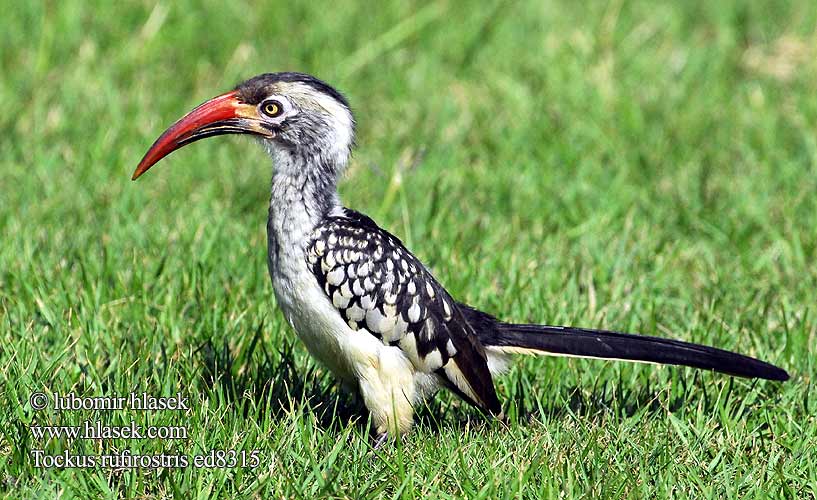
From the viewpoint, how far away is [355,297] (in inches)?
166

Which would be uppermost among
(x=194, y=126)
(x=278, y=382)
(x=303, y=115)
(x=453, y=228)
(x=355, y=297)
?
(x=303, y=115)

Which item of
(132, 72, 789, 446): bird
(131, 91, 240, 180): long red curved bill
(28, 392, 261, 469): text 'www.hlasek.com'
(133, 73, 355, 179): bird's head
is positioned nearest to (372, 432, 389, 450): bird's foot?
(132, 72, 789, 446): bird

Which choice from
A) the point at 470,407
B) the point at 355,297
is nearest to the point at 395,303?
the point at 355,297

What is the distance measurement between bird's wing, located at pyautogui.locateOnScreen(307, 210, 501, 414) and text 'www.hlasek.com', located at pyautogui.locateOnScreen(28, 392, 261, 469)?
68cm

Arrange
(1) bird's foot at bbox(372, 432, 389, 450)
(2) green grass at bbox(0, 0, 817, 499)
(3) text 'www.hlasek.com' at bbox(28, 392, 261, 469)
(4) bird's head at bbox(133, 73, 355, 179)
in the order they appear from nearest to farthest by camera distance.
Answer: (3) text 'www.hlasek.com' at bbox(28, 392, 261, 469) → (2) green grass at bbox(0, 0, 817, 499) → (1) bird's foot at bbox(372, 432, 389, 450) → (4) bird's head at bbox(133, 73, 355, 179)

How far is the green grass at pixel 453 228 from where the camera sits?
3961 mm

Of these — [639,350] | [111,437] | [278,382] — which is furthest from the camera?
[278,382]

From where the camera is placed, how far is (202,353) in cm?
458

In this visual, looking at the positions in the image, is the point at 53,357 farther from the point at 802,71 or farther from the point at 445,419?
the point at 802,71

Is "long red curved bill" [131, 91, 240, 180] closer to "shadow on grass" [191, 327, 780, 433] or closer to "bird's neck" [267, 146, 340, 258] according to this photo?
"bird's neck" [267, 146, 340, 258]

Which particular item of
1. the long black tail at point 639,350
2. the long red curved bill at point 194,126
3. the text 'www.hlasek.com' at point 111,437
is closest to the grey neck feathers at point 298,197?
the long red curved bill at point 194,126

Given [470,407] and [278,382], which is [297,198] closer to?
[278,382]

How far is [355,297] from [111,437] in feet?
3.23

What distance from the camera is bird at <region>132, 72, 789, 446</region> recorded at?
4227mm
